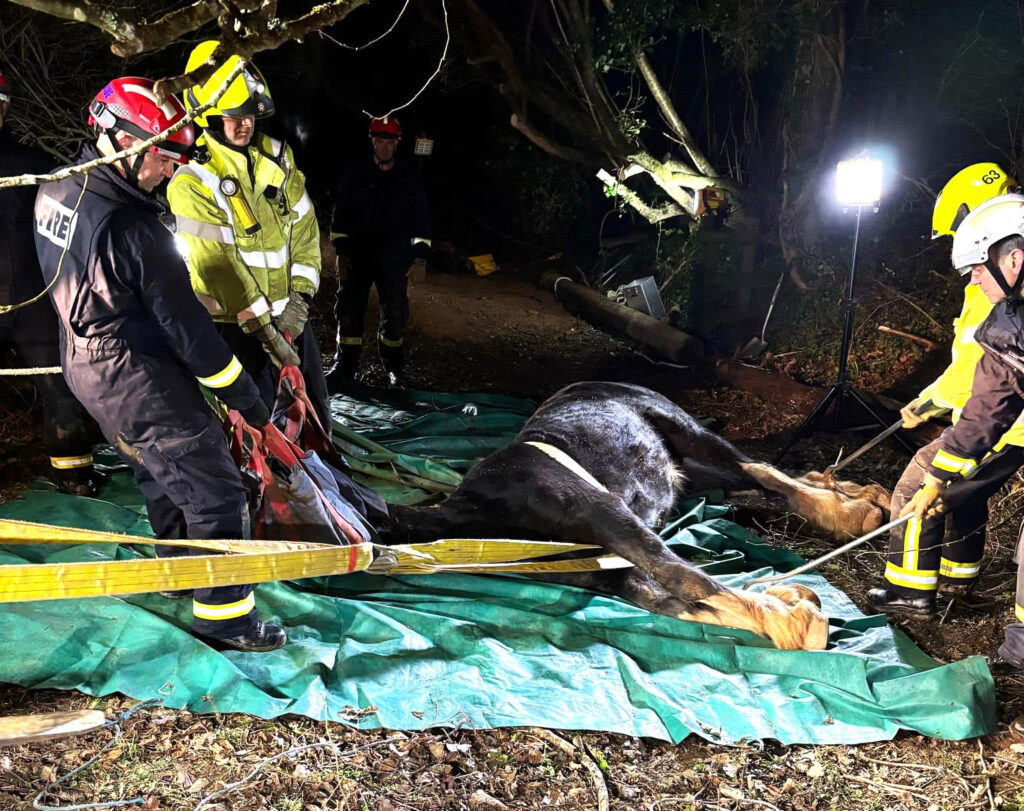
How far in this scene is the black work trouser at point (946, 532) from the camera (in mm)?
3883

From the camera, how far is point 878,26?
361 inches

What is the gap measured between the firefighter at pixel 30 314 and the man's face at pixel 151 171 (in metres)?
1.64

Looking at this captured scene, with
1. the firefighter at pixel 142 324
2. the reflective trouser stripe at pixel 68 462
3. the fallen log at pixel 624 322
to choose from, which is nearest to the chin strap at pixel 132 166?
the firefighter at pixel 142 324

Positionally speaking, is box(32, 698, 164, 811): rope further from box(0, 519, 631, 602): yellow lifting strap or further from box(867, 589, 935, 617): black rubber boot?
box(867, 589, 935, 617): black rubber boot

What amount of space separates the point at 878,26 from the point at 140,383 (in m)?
8.83

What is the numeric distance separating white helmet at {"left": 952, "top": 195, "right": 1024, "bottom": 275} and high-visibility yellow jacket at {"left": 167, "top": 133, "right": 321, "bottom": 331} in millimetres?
3389

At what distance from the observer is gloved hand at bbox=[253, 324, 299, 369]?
467 cm

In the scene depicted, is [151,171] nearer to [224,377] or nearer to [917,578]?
[224,377]

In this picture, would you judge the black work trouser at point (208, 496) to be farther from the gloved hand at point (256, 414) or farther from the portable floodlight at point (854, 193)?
the portable floodlight at point (854, 193)

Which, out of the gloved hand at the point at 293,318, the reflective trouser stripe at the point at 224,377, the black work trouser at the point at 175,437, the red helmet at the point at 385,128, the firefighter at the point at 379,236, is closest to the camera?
the black work trouser at the point at 175,437

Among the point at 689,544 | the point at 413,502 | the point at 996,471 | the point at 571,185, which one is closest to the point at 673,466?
the point at 689,544

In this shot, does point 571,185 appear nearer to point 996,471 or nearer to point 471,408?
point 471,408

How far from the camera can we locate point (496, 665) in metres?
3.51

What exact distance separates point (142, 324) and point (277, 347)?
1.38m
